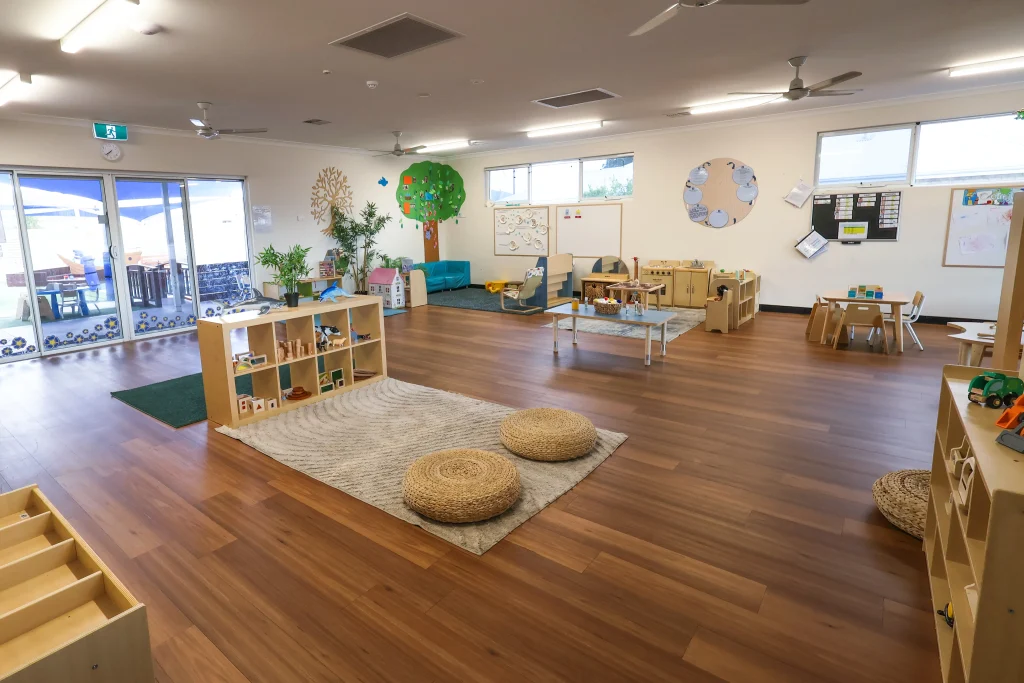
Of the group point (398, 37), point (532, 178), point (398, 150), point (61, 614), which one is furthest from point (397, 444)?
point (532, 178)

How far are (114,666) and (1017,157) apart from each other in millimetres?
9359

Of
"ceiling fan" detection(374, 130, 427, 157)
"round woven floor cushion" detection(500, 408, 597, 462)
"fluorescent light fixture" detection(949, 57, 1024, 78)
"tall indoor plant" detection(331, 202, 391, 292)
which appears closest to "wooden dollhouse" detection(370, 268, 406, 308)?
"tall indoor plant" detection(331, 202, 391, 292)

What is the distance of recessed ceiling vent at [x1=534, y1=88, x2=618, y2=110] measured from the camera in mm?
6074

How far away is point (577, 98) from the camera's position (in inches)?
249

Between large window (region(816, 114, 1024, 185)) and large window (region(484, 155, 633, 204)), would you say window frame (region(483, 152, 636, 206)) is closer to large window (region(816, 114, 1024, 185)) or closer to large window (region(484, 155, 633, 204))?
large window (region(484, 155, 633, 204))

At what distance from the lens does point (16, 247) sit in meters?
6.44

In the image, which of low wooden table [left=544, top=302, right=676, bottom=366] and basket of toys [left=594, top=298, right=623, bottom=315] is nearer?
low wooden table [left=544, top=302, right=676, bottom=366]

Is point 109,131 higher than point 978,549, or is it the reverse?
point 109,131

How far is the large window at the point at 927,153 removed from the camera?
669 cm

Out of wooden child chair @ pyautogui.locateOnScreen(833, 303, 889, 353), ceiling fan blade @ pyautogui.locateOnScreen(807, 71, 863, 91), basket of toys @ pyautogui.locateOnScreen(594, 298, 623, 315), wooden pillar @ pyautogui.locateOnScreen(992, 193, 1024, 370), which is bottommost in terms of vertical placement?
wooden child chair @ pyautogui.locateOnScreen(833, 303, 889, 353)

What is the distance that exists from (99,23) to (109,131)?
4078 millimetres

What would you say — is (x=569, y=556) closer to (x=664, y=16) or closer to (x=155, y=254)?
(x=664, y=16)

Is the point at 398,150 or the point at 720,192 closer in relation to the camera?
the point at 398,150

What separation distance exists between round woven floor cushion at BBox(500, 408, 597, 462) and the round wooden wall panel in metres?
6.28
